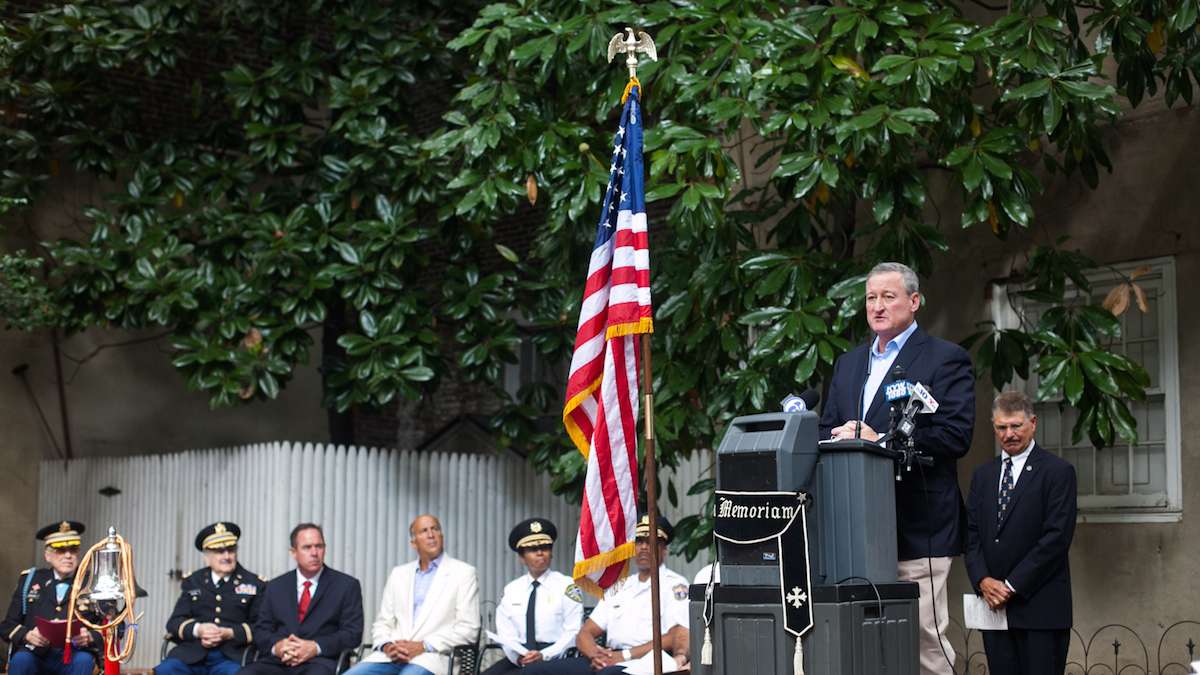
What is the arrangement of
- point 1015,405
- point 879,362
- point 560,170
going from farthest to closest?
point 560,170 < point 1015,405 < point 879,362

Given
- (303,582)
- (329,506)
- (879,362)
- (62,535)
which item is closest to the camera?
(879,362)

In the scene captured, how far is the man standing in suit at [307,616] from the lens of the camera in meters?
11.2

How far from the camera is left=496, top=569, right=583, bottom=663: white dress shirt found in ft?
36.8

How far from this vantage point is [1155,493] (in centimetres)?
1046

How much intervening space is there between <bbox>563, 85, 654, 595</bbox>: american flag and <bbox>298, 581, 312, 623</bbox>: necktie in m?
4.28

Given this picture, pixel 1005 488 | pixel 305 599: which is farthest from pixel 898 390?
pixel 305 599

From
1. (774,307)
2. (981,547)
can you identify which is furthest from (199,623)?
(981,547)

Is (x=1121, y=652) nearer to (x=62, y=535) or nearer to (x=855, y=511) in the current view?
(x=855, y=511)

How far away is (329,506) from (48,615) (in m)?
2.46

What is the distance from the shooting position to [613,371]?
25.7 ft

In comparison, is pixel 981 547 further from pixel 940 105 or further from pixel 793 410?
pixel 940 105

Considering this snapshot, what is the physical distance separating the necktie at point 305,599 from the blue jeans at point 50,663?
6.00ft

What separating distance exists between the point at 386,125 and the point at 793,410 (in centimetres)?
825

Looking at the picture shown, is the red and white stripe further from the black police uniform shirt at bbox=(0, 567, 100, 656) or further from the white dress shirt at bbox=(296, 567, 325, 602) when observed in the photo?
the black police uniform shirt at bbox=(0, 567, 100, 656)
